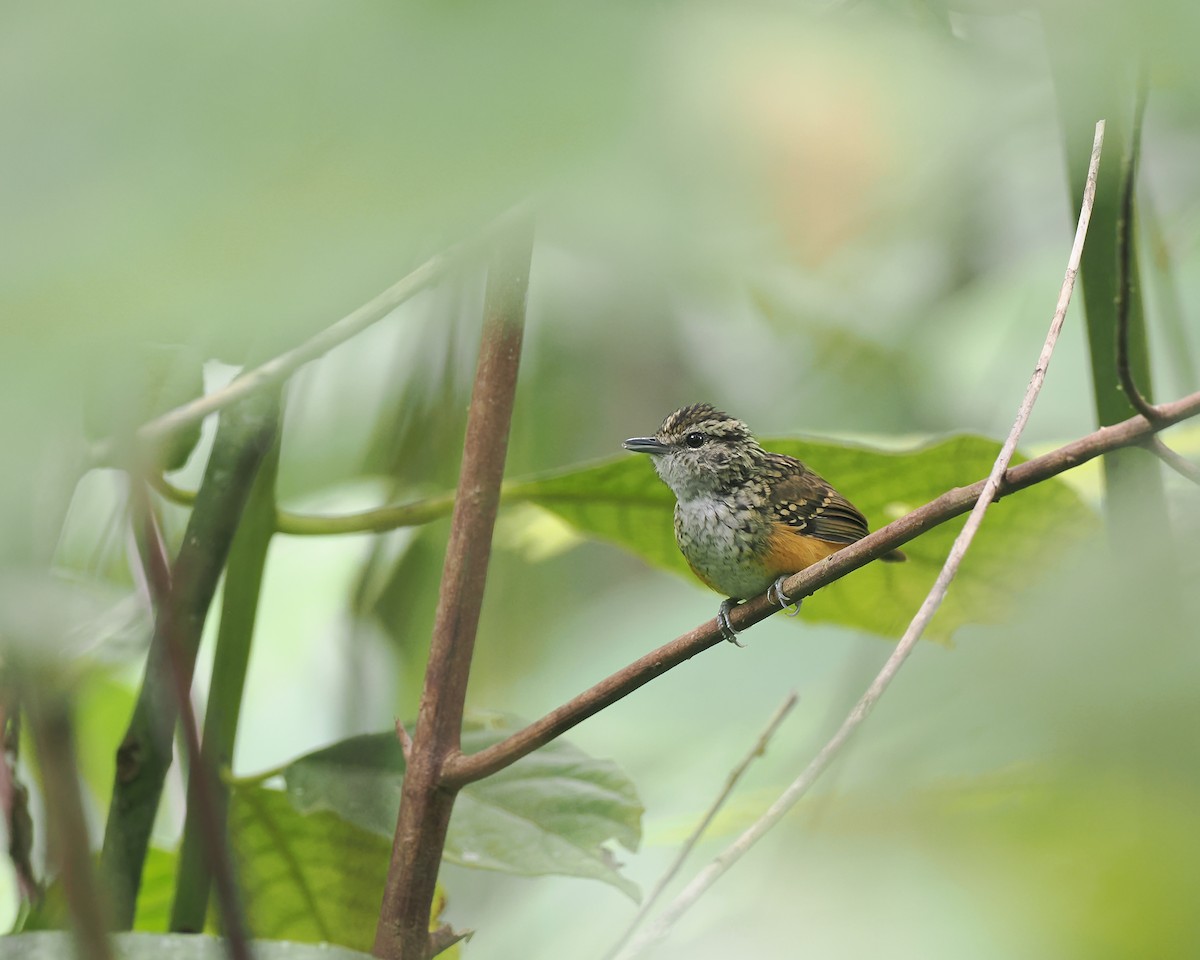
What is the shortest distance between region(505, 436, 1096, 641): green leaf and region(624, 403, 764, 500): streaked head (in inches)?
17.5

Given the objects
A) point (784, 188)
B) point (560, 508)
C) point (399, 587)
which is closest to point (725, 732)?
point (560, 508)

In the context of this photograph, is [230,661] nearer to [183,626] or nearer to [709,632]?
[183,626]

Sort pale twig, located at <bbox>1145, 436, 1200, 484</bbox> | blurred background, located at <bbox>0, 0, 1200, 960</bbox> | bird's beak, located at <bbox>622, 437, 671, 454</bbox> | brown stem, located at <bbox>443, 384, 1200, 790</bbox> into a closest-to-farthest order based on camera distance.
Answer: blurred background, located at <bbox>0, 0, 1200, 960</bbox> < pale twig, located at <bbox>1145, 436, 1200, 484</bbox> < brown stem, located at <bbox>443, 384, 1200, 790</bbox> < bird's beak, located at <bbox>622, 437, 671, 454</bbox>

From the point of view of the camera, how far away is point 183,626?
1721 mm

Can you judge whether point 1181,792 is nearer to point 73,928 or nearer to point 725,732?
point 73,928

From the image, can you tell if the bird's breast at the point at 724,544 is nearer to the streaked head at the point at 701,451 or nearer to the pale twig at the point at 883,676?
the streaked head at the point at 701,451

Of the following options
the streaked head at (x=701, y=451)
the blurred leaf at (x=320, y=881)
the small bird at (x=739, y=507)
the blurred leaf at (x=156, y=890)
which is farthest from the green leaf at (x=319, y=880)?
the streaked head at (x=701, y=451)

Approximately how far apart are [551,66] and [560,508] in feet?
7.08

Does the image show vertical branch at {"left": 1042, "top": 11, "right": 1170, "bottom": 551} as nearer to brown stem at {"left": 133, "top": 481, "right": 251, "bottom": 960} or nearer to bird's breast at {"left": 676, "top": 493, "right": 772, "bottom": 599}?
brown stem at {"left": 133, "top": 481, "right": 251, "bottom": 960}

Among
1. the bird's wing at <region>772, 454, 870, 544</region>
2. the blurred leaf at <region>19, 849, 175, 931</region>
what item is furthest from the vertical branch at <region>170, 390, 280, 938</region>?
the bird's wing at <region>772, 454, 870, 544</region>

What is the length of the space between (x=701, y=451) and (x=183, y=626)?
191 centimetres

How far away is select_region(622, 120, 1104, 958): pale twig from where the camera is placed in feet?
3.28

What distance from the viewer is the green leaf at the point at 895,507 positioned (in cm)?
225

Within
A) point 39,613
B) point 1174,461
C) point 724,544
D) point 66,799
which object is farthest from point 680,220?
point 724,544
